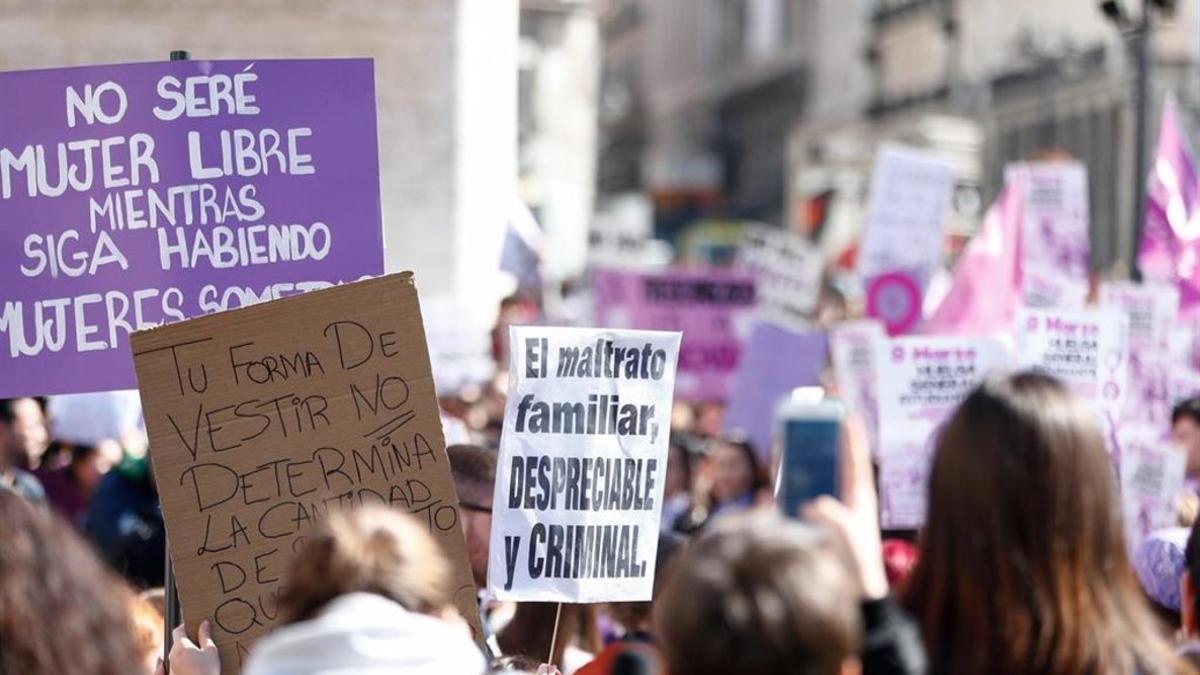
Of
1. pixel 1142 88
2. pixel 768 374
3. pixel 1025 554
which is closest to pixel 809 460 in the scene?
pixel 1025 554

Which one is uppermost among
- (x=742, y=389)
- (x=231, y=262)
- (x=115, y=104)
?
(x=115, y=104)

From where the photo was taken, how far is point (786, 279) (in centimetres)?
1348

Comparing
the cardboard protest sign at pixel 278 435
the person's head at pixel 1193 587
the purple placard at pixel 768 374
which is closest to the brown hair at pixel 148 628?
the cardboard protest sign at pixel 278 435

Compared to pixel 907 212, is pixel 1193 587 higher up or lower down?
lower down

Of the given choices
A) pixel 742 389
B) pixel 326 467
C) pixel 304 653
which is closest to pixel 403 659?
pixel 304 653

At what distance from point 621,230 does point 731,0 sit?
58.8 m

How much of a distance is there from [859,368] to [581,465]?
445 centimetres

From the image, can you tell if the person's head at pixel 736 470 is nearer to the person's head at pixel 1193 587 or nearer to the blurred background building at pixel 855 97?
the blurred background building at pixel 855 97

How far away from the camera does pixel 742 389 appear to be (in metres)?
10.8

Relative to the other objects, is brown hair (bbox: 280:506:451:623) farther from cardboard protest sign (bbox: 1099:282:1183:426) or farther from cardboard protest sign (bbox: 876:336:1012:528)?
cardboard protest sign (bbox: 1099:282:1183:426)

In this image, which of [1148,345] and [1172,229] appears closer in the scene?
[1148,345]

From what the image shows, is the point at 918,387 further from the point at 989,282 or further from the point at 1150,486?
the point at 989,282

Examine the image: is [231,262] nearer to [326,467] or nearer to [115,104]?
[115,104]

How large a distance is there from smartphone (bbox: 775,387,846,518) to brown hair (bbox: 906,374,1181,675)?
0.96 ft
